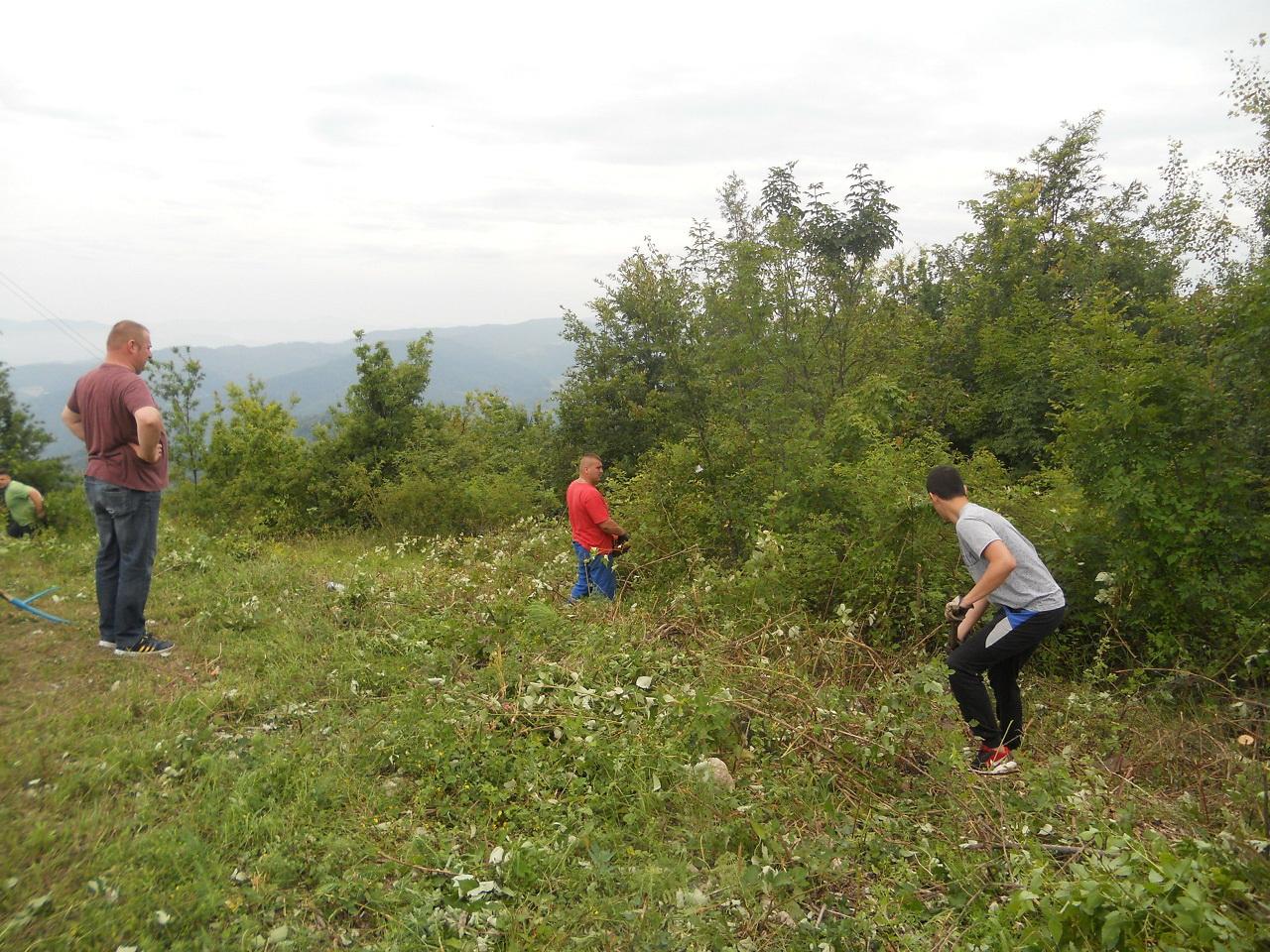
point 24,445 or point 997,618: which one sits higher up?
→ point 997,618

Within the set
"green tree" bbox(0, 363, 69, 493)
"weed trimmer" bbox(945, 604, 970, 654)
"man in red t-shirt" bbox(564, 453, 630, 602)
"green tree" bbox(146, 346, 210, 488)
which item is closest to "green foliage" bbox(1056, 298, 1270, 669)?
"weed trimmer" bbox(945, 604, 970, 654)

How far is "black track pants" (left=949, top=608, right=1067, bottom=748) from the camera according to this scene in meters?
3.94

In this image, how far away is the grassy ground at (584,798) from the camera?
2523 mm

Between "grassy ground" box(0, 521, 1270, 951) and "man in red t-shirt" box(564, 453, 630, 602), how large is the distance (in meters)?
1.21

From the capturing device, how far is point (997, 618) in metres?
4.21

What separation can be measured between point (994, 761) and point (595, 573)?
378 centimetres

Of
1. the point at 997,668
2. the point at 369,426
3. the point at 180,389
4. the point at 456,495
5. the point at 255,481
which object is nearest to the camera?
the point at 997,668

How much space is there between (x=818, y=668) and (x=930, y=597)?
1.26m

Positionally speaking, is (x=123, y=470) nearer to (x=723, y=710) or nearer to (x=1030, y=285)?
(x=723, y=710)

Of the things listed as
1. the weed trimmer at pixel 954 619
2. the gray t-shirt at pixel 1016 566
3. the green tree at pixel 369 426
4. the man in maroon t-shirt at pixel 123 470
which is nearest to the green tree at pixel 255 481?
the green tree at pixel 369 426

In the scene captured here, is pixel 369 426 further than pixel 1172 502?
Yes

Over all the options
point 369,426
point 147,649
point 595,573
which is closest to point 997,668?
point 595,573

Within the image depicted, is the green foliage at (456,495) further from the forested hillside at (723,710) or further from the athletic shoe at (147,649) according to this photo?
the athletic shoe at (147,649)

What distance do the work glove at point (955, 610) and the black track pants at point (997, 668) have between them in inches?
5.4
